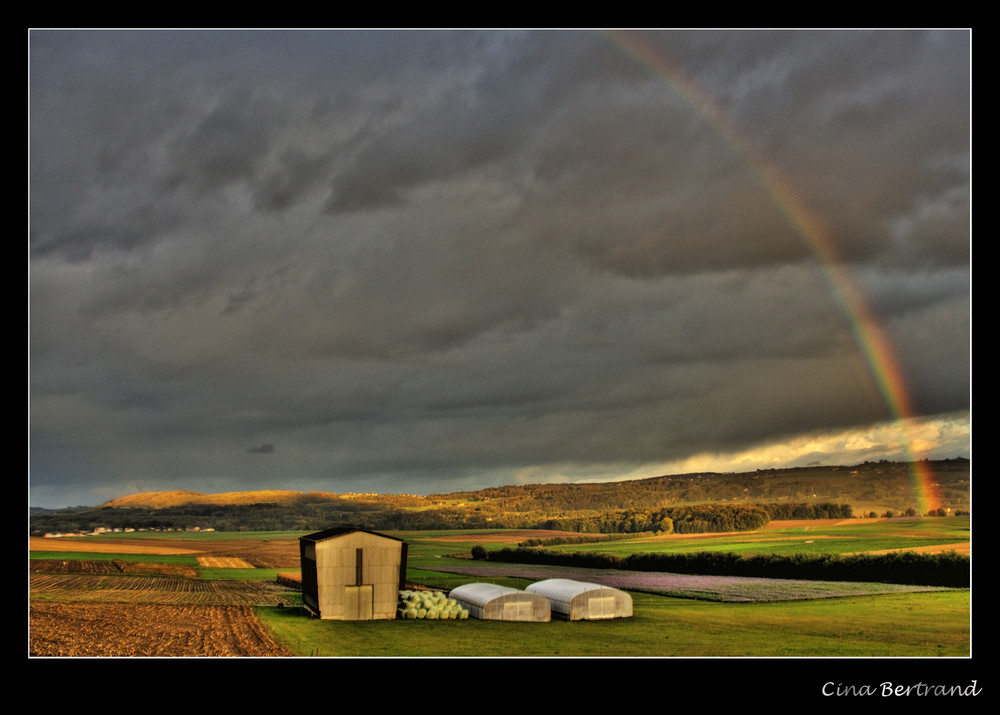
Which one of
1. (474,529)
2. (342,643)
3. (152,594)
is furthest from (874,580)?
(474,529)

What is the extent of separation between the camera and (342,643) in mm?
37344

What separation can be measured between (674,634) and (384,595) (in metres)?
16.0

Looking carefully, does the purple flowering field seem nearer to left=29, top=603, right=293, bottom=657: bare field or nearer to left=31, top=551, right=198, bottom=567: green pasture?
left=31, top=551, right=198, bottom=567: green pasture

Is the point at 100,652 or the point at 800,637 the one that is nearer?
the point at 100,652

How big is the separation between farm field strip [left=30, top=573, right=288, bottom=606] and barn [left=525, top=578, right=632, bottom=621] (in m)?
18.4

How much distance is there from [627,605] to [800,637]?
11.1 meters

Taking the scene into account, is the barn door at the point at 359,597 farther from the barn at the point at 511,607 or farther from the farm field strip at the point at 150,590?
the farm field strip at the point at 150,590

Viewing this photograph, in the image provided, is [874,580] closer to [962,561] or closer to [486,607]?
[962,561]

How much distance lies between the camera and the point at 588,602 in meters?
47.6

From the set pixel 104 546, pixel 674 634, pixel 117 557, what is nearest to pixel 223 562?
pixel 117 557

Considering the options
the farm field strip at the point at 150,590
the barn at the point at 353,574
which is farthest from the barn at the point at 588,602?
the farm field strip at the point at 150,590

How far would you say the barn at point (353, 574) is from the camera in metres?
45.3

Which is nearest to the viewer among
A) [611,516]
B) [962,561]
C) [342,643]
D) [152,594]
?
[342,643]

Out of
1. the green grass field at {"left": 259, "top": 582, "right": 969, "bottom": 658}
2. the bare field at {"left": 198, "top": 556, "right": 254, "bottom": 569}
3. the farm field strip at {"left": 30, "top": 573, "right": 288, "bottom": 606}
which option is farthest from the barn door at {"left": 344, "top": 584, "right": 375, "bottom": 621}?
the bare field at {"left": 198, "top": 556, "right": 254, "bottom": 569}
